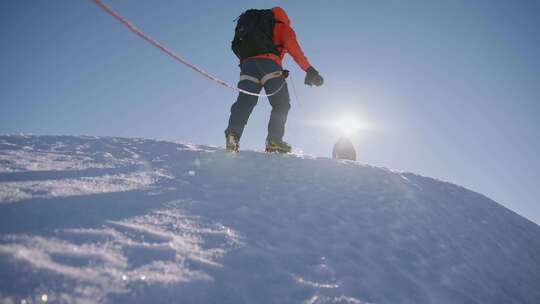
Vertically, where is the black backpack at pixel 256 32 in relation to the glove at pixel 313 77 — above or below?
above

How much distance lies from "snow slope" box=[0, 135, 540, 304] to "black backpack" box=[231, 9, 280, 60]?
184cm

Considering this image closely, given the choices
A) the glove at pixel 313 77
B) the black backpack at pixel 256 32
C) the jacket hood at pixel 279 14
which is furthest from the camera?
the glove at pixel 313 77

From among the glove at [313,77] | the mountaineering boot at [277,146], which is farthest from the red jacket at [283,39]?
the mountaineering boot at [277,146]

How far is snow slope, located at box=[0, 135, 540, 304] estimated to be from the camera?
153 cm

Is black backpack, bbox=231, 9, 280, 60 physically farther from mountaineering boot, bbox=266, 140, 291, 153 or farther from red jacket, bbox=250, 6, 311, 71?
mountaineering boot, bbox=266, 140, 291, 153

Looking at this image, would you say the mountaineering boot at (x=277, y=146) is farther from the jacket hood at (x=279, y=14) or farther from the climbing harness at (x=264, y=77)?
the jacket hood at (x=279, y=14)

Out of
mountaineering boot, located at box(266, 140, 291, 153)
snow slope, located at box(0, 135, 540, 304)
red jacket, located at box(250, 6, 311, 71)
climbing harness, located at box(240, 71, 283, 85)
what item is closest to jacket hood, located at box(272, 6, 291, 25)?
red jacket, located at box(250, 6, 311, 71)

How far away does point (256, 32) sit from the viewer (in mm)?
4938

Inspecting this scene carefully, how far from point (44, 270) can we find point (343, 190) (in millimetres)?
2570

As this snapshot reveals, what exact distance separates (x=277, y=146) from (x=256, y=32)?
5.37 feet

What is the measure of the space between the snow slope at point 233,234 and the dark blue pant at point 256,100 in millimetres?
1098

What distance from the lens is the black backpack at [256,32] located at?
16.1ft

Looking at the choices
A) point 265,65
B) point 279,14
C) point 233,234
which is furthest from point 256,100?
point 233,234

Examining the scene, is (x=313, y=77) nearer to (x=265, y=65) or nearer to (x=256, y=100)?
(x=265, y=65)
